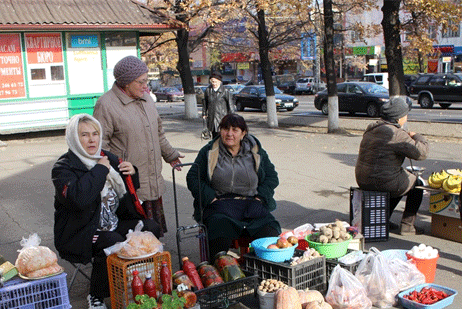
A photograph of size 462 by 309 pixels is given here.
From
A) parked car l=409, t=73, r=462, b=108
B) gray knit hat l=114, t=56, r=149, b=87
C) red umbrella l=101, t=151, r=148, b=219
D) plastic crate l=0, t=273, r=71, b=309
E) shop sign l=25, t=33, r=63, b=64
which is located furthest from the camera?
parked car l=409, t=73, r=462, b=108

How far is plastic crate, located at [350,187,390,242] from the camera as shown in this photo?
18.7 ft

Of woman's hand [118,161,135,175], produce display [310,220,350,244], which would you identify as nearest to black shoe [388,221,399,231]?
produce display [310,220,350,244]

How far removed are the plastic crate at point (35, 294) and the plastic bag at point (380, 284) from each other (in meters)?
2.36

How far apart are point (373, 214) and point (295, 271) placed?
74.3 inches

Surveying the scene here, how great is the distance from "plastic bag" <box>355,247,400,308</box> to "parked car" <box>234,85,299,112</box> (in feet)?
68.8

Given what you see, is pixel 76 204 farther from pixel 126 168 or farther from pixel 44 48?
pixel 44 48

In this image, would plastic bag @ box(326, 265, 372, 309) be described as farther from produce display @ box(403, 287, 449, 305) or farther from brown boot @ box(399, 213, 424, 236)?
brown boot @ box(399, 213, 424, 236)

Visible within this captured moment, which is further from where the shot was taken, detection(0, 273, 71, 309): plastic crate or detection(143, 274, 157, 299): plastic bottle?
detection(143, 274, 157, 299): plastic bottle

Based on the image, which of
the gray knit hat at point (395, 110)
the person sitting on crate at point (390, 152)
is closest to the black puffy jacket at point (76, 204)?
the person sitting on crate at point (390, 152)

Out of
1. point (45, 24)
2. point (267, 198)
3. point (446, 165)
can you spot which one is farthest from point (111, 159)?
point (45, 24)

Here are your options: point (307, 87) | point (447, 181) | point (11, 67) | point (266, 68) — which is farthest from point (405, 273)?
point (307, 87)

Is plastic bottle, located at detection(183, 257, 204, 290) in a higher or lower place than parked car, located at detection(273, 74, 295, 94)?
lower

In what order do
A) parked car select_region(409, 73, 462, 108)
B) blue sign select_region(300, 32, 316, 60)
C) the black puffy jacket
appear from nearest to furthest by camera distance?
the black puffy jacket → blue sign select_region(300, 32, 316, 60) → parked car select_region(409, 73, 462, 108)

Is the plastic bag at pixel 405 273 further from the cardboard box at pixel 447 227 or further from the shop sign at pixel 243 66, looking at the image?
the shop sign at pixel 243 66
